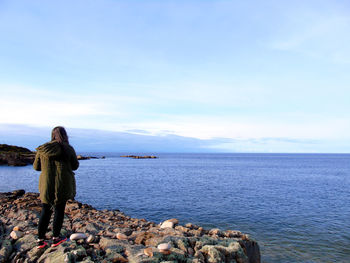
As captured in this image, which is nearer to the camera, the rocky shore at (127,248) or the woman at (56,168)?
the woman at (56,168)

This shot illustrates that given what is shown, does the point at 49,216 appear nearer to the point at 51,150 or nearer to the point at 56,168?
the point at 56,168

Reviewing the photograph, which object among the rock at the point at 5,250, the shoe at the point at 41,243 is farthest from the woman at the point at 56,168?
the rock at the point at 5,250

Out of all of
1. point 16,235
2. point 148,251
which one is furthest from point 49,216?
point 148,251

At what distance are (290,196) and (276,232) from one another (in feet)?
51.1

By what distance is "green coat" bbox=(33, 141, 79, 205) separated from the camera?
19.9ft

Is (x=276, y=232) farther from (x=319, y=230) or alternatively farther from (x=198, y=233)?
(x=198, y=233)

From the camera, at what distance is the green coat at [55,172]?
19.9 feet

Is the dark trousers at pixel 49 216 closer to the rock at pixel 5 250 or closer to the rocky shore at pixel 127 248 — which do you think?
the rocky shore at pixel 127 248

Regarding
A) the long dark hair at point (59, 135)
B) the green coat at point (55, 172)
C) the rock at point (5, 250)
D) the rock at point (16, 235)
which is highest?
the long dark hair at point (59, 135)

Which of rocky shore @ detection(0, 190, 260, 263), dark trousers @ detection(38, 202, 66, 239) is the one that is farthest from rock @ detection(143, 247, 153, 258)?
dark trousers @ detection(38, 202, 66, 239)

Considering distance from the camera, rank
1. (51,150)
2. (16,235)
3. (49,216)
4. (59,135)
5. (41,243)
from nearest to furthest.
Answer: (51,150) < (59,135) < (49,216) < (41,243) < (16,235)

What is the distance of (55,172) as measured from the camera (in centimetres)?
616

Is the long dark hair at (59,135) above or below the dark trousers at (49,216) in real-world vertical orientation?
above

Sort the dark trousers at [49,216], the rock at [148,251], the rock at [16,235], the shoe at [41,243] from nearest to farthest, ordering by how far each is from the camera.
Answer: the dark trousers at [49,216], the rock at [148,251], the shoe at [41,243], the rock at [16,235]
